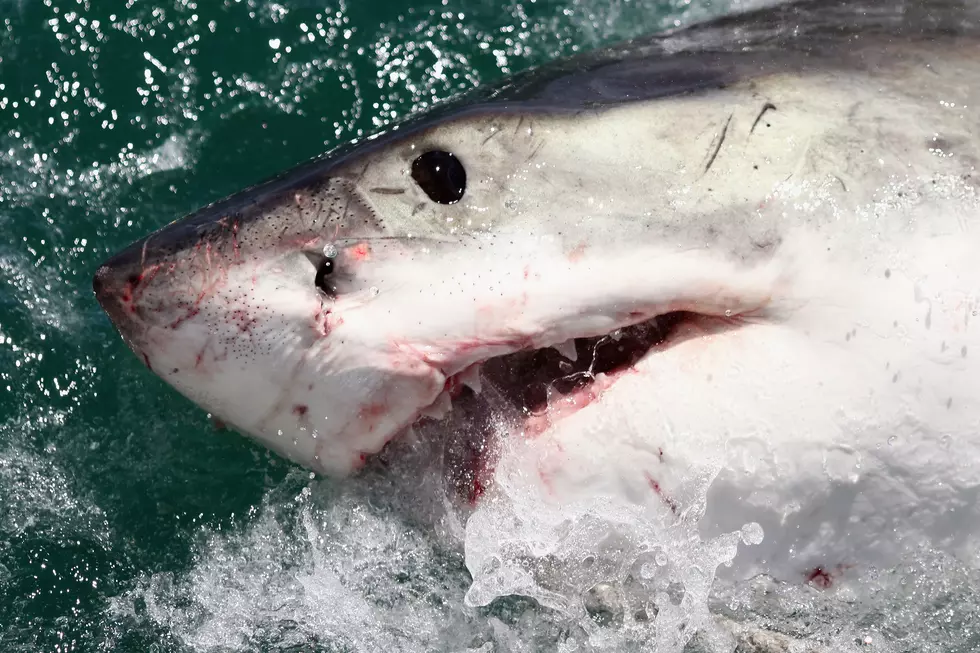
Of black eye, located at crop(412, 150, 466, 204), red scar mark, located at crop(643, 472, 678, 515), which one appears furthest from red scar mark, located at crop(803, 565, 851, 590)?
black eye, located at crop(412, 150, 466, 204)

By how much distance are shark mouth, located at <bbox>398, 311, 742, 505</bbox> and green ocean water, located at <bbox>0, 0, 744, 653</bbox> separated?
33cm

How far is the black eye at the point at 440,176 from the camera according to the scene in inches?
61.0

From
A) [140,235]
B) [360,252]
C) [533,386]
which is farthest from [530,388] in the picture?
[140,235]

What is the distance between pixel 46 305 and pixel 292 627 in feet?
4.25

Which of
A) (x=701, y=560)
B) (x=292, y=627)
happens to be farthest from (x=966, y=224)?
(x=292, y=627)

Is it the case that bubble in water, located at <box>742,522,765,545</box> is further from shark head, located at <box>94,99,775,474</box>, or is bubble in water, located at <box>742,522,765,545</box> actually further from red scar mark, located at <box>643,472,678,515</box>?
shark head, located at <box>94,99,775,474</box>

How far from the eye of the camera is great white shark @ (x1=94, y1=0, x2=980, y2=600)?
1.51 m

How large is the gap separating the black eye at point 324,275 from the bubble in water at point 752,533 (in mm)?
688

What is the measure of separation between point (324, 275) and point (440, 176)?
214 mm

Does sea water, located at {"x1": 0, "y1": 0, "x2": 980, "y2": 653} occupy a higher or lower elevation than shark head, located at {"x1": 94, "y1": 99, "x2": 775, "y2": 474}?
lower

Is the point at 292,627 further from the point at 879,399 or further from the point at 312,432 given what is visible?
the point at 879,399

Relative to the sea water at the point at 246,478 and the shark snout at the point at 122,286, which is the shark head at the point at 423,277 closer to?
the shark snout at the point at 122,286

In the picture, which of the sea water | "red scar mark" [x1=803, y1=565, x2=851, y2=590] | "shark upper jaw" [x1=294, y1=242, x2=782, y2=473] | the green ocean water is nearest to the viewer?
"shark upper jaw" [x1=294, y1=242, x2=782, y2=473]

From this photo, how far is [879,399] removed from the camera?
1.52 metres
